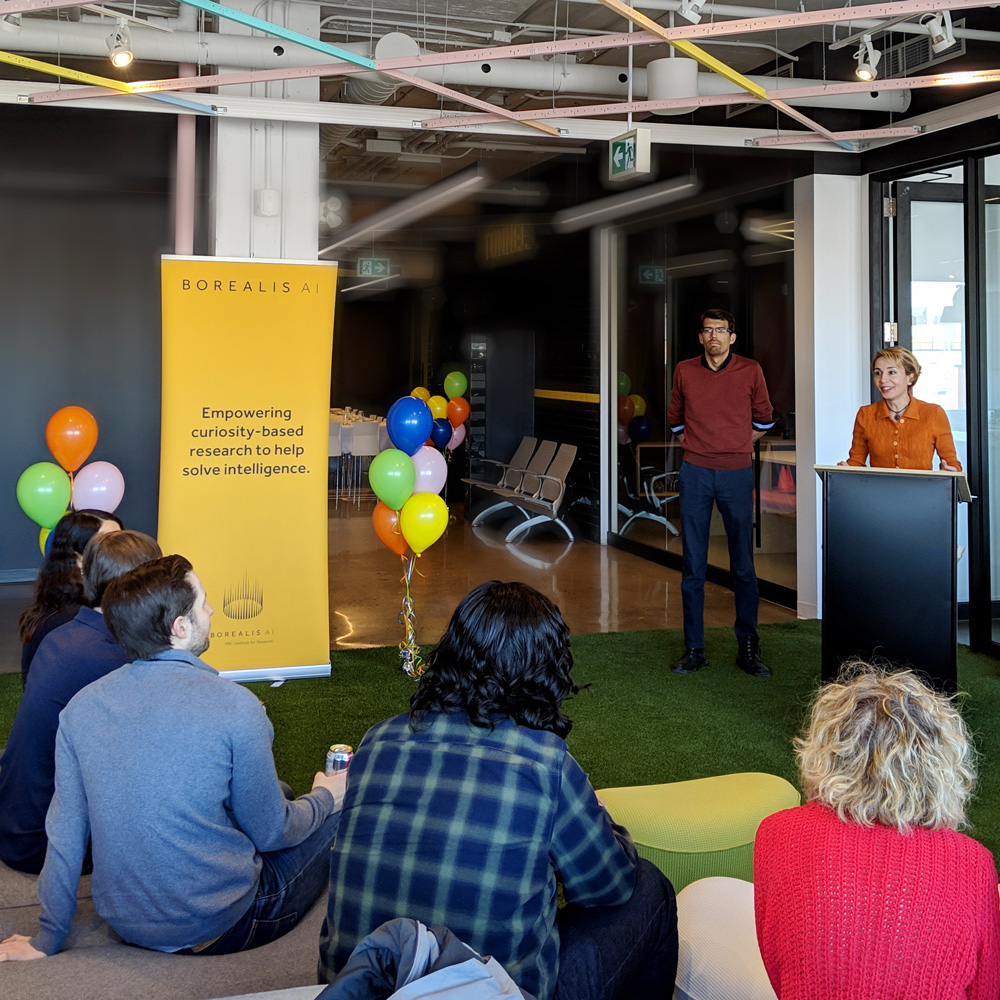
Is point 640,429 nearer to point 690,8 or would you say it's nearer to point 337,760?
point 690,8

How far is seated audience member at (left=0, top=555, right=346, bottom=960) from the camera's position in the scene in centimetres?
222

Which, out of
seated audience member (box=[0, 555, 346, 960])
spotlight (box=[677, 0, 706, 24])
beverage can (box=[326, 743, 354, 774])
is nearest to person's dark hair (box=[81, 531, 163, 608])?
seated audience member (box=[0, 555, 346, 960])

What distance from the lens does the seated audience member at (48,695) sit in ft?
9.00

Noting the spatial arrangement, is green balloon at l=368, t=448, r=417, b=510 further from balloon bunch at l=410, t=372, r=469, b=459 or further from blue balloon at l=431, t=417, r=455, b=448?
balloon bunch at l=410, t=372, r=469, b=459

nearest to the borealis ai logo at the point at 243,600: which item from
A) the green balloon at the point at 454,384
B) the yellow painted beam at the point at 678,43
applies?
the yellow painted beam at the point at 678,43

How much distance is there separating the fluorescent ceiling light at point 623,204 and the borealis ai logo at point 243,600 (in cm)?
496

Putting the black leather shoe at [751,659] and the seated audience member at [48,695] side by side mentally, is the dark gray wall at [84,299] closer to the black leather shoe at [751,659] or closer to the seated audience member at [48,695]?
the black leather shoe at [751,659]

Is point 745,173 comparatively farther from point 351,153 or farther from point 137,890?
point 137,890

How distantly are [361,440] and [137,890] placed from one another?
11643 mm

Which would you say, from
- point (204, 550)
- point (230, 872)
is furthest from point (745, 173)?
point (230, 872)

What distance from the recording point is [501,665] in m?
1.95

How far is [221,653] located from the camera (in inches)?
226

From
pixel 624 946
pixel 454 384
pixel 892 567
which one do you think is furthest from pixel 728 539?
pixel 454 384

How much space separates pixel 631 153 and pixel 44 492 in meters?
3.67
